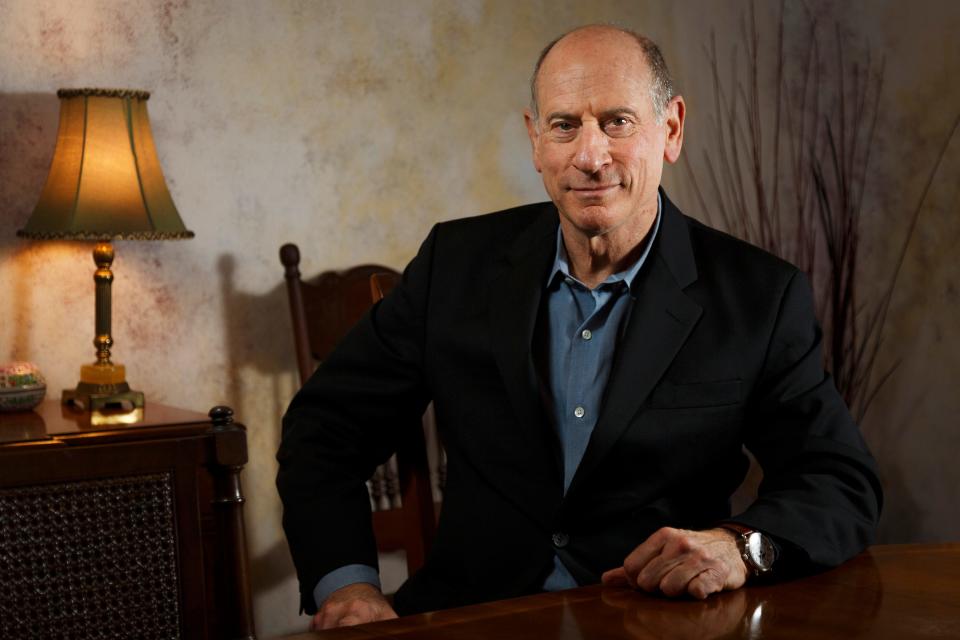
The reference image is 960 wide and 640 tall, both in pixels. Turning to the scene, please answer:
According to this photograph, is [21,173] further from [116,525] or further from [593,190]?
[593,190]

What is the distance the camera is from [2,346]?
2975 mm

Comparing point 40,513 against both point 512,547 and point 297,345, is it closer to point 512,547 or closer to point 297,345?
point 297,345

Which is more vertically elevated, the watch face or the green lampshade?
the green lampshade

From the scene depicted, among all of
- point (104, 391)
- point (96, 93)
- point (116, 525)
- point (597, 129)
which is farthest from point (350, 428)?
point (96, 93)

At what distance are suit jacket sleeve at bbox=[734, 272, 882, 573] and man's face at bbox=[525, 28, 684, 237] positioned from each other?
0.28m

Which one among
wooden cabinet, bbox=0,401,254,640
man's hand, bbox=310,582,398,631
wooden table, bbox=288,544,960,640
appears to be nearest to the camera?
wooden table, bbox=288,544,960,640

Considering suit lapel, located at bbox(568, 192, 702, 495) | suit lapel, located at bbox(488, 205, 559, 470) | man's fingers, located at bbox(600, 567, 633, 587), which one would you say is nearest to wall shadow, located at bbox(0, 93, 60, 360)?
suit lapel, located at bbox(488, 205, 559, 470)

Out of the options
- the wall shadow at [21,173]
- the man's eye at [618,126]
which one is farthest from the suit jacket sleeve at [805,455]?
the wall shadow at [21,173]

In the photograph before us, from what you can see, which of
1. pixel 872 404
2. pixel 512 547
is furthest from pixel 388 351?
pixel 872 404

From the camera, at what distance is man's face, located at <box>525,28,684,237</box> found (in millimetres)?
1663

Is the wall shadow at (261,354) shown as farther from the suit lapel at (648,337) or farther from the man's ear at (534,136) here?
the suit lapel at (648,337)

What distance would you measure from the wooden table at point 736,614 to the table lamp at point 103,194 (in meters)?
1.77

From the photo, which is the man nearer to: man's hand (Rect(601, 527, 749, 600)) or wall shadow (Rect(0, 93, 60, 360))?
man's hand (Rect(601, 527, 749, 600))

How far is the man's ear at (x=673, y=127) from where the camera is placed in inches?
69.2
